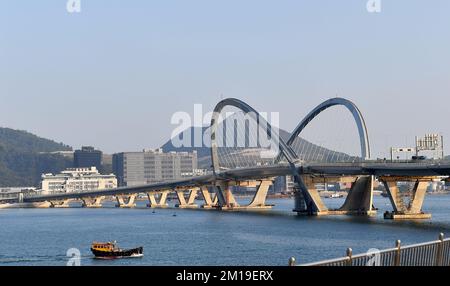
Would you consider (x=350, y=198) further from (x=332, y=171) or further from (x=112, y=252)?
(x=112, y=252)

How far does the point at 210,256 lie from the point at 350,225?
112 ft

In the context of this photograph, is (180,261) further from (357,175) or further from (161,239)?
(357,175)

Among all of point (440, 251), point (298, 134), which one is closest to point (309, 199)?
point (298, 134)

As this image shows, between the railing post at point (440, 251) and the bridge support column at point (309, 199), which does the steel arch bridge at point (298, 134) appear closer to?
the bridge support column at point (309, 199)

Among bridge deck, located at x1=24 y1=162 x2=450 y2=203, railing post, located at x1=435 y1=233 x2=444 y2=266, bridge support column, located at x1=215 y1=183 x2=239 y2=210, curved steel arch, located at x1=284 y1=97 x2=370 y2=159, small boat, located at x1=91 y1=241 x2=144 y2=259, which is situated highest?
curved steel arch, located at x1=284 y1=97 x2=370 y2=159

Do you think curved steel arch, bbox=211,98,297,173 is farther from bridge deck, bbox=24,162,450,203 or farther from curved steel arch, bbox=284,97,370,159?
curved steel arch, bbox=284,97,370,159

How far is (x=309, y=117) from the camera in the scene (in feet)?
480

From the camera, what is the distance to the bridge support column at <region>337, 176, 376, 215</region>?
377 ft

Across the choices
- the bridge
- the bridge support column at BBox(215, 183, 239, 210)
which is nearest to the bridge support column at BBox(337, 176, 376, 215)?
the bridge

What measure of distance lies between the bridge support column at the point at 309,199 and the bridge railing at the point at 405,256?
98.8 metres

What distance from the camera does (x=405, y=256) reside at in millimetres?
17641

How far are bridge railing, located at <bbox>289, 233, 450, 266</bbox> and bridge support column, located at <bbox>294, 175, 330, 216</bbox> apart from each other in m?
98.8
